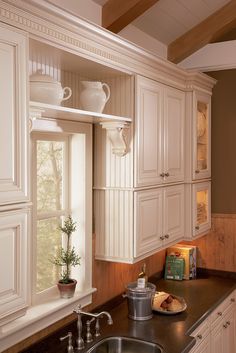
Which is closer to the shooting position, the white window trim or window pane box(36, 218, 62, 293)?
the white window trim

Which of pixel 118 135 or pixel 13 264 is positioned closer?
pixel 13 264

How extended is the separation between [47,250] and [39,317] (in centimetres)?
43

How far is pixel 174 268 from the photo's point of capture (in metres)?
3.76

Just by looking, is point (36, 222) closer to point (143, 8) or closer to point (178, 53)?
point (143, 8)

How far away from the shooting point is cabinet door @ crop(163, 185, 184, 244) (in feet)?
10.4

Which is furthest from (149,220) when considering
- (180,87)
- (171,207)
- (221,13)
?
(221,13)

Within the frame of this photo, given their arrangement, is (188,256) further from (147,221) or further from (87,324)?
(87,324)

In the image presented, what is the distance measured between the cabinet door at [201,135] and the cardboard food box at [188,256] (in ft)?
2.15

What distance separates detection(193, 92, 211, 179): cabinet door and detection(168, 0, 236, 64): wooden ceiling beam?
0.39 metres

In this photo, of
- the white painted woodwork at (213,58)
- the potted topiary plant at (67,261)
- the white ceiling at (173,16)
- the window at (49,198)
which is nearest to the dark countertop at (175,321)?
the potted topiary plant at (67,261)

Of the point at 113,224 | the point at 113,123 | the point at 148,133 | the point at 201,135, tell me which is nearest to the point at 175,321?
the point at 113,224

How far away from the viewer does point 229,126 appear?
3828 millimetres

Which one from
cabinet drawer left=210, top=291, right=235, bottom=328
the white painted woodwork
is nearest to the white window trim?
cabinet drawer left=210, top=291, right=235, bottom=328

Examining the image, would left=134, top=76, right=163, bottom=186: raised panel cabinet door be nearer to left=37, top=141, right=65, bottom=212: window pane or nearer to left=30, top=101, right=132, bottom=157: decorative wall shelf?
left=30, top=101, right=132, bottom=157: decorative wall shelf
